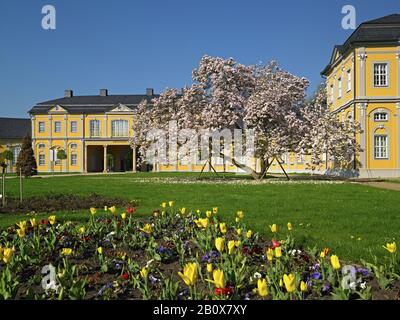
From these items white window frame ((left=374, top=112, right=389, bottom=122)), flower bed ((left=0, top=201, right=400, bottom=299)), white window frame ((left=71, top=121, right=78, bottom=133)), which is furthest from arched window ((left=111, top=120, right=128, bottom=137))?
flower bed ((left=0, top=201, right=400, bottom=299))

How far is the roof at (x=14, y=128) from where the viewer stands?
5738cm

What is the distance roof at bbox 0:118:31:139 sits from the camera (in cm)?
5738

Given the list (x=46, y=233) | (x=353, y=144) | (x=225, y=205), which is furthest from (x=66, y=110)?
(x=46, y=233)

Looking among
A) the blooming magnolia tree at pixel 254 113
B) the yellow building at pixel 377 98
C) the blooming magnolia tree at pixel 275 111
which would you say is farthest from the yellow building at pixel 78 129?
the yellow building at pixel 377 98

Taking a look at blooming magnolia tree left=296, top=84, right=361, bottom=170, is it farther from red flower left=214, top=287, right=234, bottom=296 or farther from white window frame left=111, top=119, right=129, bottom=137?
white window frame left=111, top=119, right=129, bottom=137

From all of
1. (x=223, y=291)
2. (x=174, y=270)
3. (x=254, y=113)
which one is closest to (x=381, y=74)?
(x=254, y=113)

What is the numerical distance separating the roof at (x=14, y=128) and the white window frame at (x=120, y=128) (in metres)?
13.3

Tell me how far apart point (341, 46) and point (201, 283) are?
30654 millimetres

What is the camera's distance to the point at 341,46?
31031 millimetres

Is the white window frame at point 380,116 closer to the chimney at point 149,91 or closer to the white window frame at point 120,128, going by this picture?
the white window frame at point 120,128

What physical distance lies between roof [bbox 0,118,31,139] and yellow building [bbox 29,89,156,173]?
5.45m

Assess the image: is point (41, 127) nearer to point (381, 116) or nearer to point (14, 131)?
point (14, 131)

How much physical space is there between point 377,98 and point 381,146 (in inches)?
120
